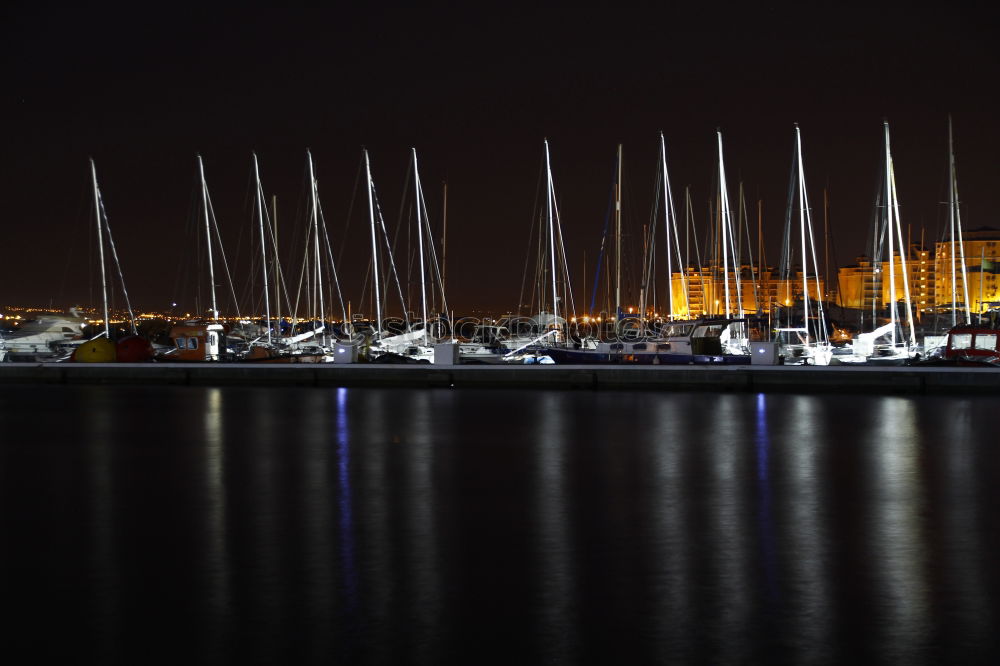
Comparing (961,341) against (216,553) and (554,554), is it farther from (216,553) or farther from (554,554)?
(216,553)

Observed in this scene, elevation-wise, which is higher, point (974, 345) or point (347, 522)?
point (974, 345)

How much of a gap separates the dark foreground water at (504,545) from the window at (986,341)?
16.0m

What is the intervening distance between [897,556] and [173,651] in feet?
19.6

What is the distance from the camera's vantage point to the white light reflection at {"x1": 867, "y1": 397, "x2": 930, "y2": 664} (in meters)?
6.87

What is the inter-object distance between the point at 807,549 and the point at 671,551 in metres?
1.20

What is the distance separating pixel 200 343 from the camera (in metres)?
43.2

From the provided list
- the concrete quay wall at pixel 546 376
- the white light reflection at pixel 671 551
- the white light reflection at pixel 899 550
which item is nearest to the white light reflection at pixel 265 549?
the white light reflection at pixel 671 551

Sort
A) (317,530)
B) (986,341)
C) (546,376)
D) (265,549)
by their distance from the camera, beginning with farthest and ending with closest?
(986,341) < (546,376) < (317,530) < (265,549)

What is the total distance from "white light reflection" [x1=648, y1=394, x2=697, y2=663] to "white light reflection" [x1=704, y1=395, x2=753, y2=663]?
212mm

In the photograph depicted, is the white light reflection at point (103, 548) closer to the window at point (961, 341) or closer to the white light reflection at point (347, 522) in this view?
the white light reflection at point (347, 522)

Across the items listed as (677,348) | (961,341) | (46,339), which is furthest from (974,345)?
(46,339)

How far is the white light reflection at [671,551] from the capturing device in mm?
6867

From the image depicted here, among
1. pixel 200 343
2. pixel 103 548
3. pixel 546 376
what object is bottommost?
pixel 103 548

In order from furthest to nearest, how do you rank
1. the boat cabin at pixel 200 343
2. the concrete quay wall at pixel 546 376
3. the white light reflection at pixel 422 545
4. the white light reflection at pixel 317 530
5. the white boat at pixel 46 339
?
the white boat at pixel 46 339 < the boat cabin at pixel 200 343 < the concrete quay wall at pixel 546 376 < the white light reflection at pixel 317 530 < the white light reflection at pixel 422 545
